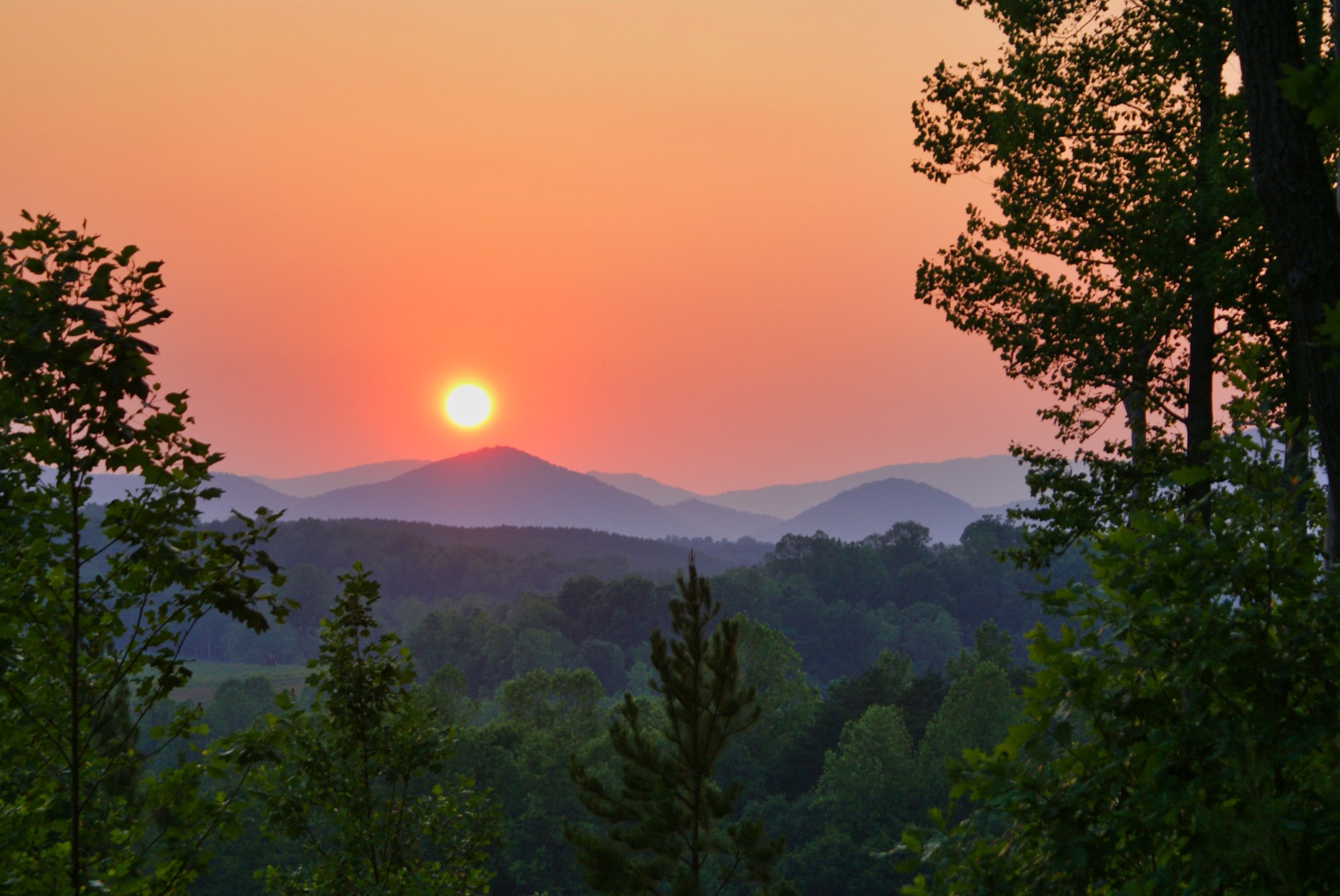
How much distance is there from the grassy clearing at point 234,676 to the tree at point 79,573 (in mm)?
115455

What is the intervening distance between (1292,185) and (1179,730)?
10.4 feet

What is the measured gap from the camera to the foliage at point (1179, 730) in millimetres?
4129

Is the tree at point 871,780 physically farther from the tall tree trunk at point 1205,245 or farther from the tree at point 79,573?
the tree at point 79,573

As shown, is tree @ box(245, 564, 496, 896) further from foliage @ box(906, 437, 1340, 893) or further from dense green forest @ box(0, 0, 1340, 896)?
foliage @ box(906, 437, 1340, 893)

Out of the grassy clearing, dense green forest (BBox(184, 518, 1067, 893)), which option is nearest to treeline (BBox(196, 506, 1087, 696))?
dense green forest (BBox(184, 518, 1067, 893))

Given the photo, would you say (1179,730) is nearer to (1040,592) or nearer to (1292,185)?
(1040,592)

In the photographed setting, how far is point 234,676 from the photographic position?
13162cm

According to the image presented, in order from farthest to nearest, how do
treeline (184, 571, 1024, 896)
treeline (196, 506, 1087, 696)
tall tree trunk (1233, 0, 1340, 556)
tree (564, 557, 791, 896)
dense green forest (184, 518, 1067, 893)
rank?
treeline (196, 506, 1087, 696)
dense green forest (184, 518, 1067, 893)
treeline (184, 571, 1024, 896)
tree (564, 557, 791, 896)
tall tree trunk (1233, 0, 1340, 556)

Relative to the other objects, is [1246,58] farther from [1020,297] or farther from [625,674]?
[625,674]

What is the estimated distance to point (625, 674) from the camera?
397ft

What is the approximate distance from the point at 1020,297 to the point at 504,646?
111 metres

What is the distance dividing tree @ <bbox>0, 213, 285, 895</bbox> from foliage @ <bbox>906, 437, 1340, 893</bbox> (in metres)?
3.92

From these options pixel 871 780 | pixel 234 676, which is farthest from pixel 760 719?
pixel 234 676

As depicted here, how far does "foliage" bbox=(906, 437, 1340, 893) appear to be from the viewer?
4129 mm
